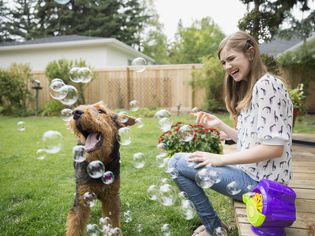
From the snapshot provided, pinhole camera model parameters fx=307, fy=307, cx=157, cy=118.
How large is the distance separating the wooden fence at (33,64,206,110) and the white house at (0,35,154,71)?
10.7 feet

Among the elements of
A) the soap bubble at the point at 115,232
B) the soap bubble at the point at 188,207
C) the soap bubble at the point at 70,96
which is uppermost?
the soap bubble at the point at 70,96

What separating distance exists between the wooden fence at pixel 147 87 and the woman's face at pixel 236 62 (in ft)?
35.4

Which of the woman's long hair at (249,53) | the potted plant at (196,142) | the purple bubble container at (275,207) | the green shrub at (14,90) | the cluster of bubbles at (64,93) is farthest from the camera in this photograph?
the green shrub at (14,90)

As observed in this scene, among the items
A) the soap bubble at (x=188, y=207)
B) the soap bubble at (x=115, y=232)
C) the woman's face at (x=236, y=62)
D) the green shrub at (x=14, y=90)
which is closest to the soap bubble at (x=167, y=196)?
the soap bubble at (x=188, y=207)

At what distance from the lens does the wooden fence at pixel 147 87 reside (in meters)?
13.1

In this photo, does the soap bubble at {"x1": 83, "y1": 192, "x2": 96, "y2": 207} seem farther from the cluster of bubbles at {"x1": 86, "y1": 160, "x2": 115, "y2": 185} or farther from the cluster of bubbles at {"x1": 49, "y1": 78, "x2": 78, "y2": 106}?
the cluster of bubbles at {"x1": 49, "y1": 78, "x2": 78, "y2": 106}

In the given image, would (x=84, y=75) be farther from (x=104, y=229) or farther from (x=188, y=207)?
(x=188, y=207)

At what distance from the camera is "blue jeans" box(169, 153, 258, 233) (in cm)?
207

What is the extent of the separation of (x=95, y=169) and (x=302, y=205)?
1.56 meters

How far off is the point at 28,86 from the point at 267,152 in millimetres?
13905

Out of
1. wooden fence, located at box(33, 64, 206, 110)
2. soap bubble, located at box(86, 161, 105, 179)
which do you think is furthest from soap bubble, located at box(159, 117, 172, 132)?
wooden fence, located at box(33, 64, 206, 110)

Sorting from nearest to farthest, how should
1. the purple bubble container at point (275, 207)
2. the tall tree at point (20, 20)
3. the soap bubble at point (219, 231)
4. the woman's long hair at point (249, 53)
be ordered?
the purple bubble container at point (275, 207), the woman's long hair at point (249, 53), the soap bubble at point (219, 231), the tall tree at point (20, 20)

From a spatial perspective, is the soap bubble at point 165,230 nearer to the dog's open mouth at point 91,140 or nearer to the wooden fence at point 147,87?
the dog's open mouth at point 91,140

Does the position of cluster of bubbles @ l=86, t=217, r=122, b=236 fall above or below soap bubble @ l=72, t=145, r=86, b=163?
below
